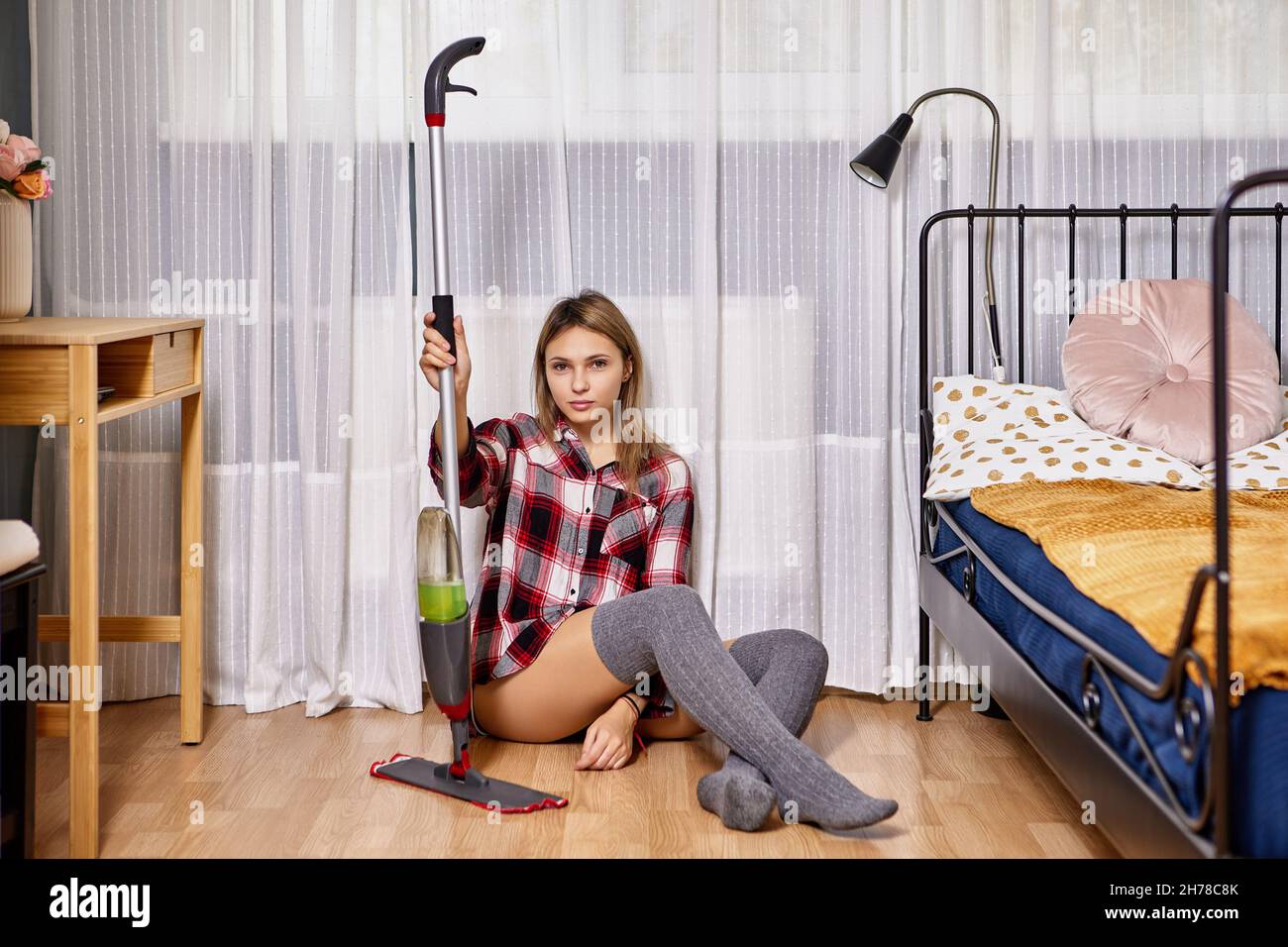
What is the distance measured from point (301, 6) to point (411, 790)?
1.53m

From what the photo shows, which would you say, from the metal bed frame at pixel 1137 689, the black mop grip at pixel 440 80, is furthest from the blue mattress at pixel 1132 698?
the black mop grip at pixel 440 80

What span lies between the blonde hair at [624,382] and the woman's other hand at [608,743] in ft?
1.46

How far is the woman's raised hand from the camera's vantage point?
1.99 meters

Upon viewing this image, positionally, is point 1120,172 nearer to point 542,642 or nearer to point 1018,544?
point 1018,544

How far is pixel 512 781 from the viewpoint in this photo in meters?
2.08

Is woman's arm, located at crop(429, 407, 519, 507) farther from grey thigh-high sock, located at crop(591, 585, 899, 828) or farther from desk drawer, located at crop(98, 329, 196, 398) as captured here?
desk drawer, located at crop(98, 329, 196, 398)

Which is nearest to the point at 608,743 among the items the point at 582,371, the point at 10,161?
the point at 582,371

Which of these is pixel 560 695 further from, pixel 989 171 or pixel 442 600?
pixel 989 171

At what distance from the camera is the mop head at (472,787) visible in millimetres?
1927

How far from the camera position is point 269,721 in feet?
7.94

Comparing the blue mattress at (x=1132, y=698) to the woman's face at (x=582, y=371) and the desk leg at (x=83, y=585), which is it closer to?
the woman's face at (x=582, y=371)
